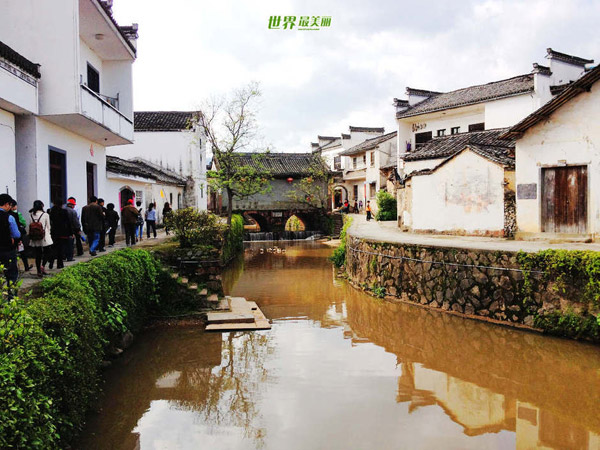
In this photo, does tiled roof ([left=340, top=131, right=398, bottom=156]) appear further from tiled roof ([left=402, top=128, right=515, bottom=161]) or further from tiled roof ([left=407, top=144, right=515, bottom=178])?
tiled roof ([left=407, top=144, right=515, bottom=178])

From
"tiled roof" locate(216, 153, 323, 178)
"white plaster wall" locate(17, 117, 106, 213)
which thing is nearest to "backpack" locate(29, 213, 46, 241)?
"white plaster wall" locate(17, 117, 106, 213)

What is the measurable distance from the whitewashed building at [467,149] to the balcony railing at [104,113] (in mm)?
10814

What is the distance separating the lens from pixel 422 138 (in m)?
35.4

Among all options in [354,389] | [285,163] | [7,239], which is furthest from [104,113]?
[285,163]

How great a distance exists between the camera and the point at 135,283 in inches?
404

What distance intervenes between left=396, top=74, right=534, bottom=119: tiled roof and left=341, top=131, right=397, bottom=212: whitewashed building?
572 cm

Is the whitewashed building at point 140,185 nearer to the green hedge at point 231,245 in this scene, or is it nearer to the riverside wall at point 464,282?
the green hedge at point 231,245

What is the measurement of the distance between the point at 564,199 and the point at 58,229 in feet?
44.2

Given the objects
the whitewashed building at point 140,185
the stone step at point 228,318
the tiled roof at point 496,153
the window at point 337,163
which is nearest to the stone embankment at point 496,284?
the tiled roof at point 496,153

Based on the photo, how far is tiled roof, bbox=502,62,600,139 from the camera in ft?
45.8

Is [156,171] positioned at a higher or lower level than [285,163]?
lower

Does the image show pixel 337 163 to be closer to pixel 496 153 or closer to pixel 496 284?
pixel 496 153

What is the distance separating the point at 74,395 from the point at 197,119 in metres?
30.0

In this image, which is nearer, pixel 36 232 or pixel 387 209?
pixel 36 232
